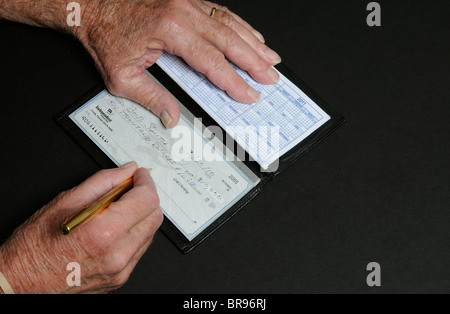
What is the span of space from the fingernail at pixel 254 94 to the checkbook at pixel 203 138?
11 millimetres

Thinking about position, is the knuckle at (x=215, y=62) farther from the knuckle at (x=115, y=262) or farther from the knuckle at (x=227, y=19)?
the knuckle at (x=115, y=262)

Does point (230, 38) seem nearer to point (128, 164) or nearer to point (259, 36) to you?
point (259, 36)

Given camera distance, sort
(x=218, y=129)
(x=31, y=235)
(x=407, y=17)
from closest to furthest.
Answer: (x=31, y=235), (x=218, y=129), (x=407, y=17)

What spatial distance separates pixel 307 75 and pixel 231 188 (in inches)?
13.0

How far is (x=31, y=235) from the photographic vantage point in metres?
0.95

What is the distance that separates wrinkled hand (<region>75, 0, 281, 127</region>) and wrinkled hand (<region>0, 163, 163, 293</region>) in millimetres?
204

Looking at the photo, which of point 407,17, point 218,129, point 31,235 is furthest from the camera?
point 407,17

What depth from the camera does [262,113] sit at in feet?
3.54

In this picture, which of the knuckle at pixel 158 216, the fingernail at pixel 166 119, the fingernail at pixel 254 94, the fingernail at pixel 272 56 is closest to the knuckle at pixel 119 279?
the knuckle at pixel 158 216

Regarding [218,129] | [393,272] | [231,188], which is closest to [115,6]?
[218,129]

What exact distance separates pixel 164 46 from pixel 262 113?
26 centimetres

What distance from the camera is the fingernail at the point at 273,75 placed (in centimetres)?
111

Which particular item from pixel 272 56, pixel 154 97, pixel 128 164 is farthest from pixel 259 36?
pixel 128 164

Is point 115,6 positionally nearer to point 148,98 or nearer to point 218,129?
point 148,98
